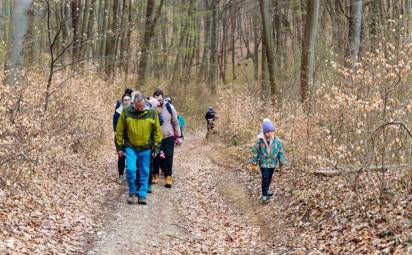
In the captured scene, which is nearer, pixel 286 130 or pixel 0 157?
pixel 0 157

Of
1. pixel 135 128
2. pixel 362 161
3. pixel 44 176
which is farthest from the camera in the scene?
pixel 135 128

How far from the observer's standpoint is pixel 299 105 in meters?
14.3

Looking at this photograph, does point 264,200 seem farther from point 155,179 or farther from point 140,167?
point 155,179

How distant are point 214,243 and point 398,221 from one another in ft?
9.81

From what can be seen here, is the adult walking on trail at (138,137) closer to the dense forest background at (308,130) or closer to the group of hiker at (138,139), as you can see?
the group of hiker at (138,139)

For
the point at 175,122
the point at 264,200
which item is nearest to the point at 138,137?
the point at 175,122

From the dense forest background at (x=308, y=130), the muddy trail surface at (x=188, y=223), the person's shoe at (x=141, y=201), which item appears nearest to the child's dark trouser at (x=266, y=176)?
the muddy trail surface at (x=188, y=223)

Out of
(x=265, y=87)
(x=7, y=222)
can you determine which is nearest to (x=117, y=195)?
(x=7, y=222)

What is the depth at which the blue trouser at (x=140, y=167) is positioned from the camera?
32.5 ft

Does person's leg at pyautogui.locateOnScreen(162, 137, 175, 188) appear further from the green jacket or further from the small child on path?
the small child on path

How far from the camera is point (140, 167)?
10.1 meters

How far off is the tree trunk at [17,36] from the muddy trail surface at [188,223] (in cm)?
366

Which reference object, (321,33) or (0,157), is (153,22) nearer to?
(321,33)

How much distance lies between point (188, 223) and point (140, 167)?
1.53 m
